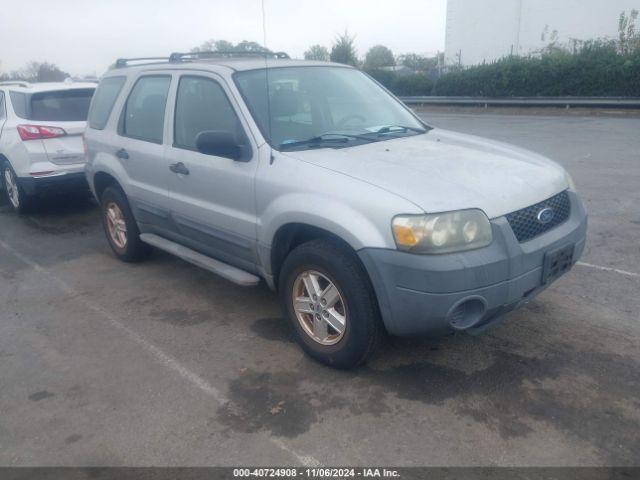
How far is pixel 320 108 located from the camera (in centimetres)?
454

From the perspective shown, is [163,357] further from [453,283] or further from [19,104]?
[19,104]

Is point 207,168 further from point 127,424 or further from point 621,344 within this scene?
point 621,344

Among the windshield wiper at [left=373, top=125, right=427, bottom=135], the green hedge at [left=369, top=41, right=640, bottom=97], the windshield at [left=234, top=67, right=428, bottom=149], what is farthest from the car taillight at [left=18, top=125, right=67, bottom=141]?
the green hedge at [left=369, top=41, right=640, bottom=97]

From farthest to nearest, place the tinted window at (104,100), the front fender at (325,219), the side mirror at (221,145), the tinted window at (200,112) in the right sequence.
→ the tinted window at (104,100), the tinted window at (200,112), the side mirror at (221,145), the front fender at (325,219)

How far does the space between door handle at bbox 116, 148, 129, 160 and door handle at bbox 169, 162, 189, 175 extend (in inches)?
35.6

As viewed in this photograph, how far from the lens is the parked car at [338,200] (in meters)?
3.25

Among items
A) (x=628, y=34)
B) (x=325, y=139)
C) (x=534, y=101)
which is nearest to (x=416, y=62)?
(x=628, y=34)

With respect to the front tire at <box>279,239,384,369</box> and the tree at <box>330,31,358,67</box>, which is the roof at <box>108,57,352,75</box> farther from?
the tree at <box>330,31,358,67</box>

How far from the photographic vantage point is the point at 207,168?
14.5 feet

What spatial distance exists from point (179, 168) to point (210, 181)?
1.38 feet

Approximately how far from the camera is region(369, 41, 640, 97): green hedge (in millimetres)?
22938

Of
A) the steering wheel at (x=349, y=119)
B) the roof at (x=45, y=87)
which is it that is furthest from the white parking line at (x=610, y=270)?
the roof at (x=45, y=87)

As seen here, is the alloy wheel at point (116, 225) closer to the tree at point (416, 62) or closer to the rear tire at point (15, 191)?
the rear tire at point (15, 191)

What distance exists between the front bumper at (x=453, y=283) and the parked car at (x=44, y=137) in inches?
222
